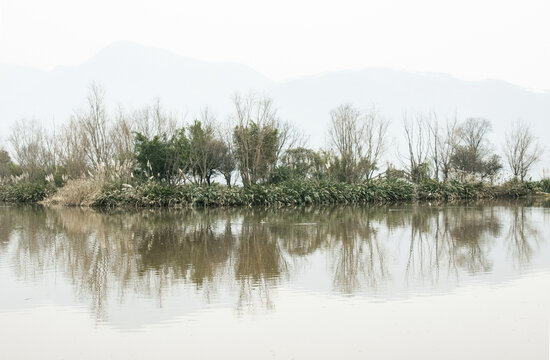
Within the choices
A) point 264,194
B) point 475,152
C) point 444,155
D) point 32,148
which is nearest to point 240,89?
point 475,152

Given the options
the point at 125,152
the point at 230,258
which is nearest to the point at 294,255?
the point at 230,258

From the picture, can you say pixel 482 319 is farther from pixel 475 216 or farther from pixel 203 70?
pixel 203 70

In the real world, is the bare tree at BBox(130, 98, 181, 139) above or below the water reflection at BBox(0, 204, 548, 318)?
above

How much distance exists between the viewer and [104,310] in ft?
15.8

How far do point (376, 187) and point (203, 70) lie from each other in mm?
78776

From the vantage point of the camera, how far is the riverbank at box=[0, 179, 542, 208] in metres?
19.2

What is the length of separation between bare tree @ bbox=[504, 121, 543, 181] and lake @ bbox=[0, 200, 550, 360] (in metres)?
24.9

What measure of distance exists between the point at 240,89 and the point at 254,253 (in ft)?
177

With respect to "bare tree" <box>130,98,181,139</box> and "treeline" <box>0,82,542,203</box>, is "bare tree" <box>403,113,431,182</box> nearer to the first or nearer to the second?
"treeline" <box>0,82,542,203</box>

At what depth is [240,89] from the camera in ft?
199

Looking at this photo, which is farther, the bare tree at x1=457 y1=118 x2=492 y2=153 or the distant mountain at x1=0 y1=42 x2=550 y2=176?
the distant mountain at x1=0 y1=42 x2=550 y2=176

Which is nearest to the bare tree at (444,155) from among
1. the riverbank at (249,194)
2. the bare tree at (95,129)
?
the riverbank at (249,194)

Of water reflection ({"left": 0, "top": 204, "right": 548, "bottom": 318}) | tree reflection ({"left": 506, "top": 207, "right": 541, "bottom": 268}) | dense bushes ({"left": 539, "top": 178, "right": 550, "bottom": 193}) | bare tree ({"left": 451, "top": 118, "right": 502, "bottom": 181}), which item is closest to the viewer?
water reflection ({"left": 0, "top": 204, "right": 548, "bottom": 318})

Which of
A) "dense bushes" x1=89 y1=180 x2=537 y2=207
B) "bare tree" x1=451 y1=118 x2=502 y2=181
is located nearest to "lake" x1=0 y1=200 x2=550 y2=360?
"dense bushes" x1=89 y1=180 x2=537 y2=207
